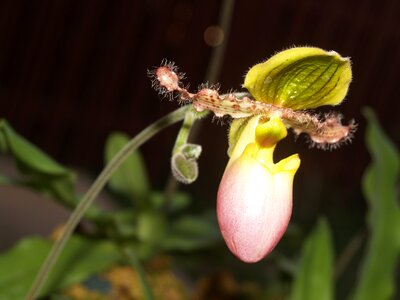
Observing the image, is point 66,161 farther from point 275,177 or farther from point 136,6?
point 275,177

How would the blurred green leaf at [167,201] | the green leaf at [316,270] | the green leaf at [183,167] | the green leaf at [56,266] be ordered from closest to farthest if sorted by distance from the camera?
the green leaf at [183,167] → the green leaf at [56,266] → the green leaf at [316,270] → the blurred green leaf at [167,201]

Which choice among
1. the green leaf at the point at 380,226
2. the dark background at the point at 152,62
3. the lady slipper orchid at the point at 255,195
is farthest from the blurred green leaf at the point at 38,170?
the dark background at the point at 152,62

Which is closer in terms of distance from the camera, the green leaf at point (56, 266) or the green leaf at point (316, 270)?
the green leaf at point (56, 266)

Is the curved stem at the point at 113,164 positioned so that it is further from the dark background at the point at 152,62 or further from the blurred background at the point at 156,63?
the dark background at the point at 152,62

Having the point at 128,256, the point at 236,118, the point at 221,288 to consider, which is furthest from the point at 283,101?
the point at 221,288

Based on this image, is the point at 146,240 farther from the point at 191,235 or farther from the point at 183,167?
the point at 183,167

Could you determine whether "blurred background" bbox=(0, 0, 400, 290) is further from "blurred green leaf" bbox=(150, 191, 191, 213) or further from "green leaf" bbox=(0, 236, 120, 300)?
"green leaf" bbox=(0, 236, 120, 300)

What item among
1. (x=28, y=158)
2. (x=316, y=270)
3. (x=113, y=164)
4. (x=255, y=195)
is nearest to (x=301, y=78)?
(x=255, y=195)
